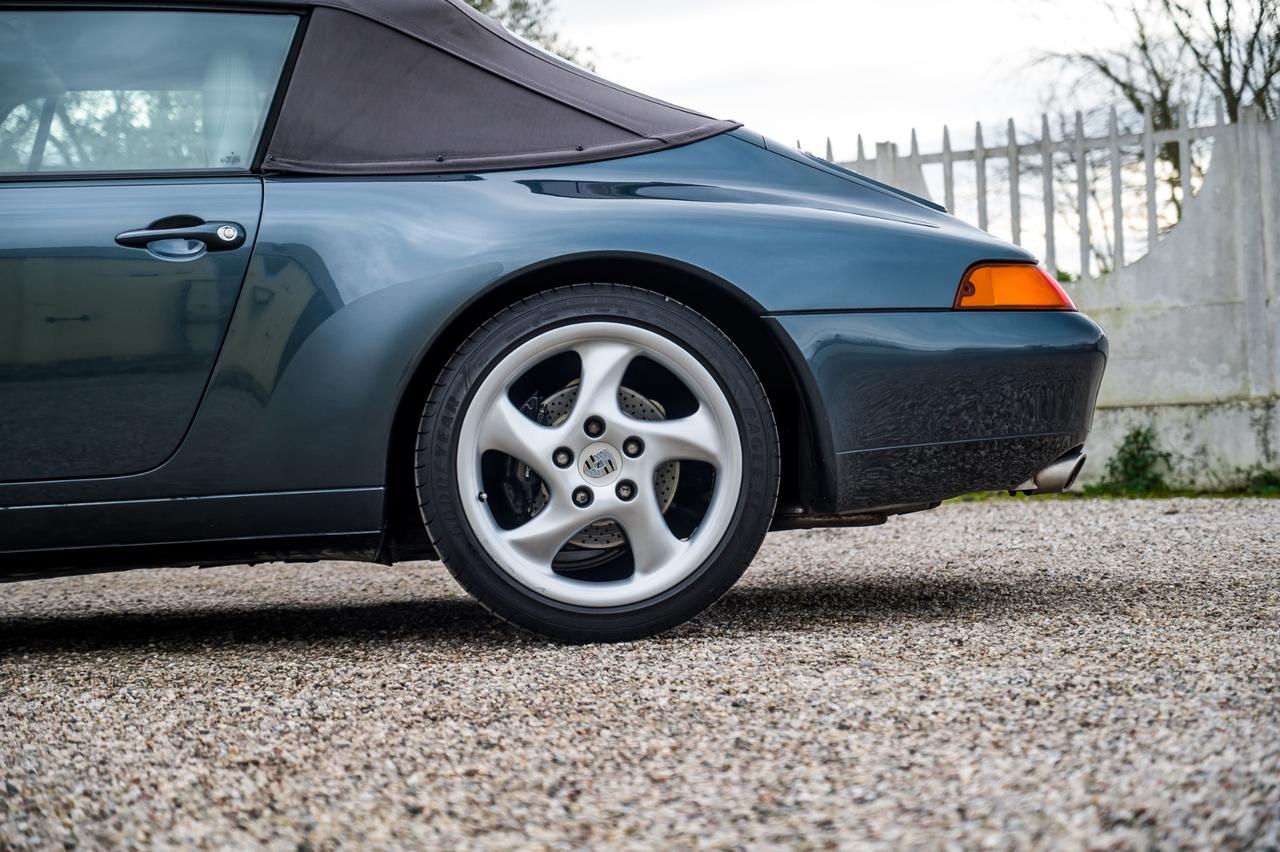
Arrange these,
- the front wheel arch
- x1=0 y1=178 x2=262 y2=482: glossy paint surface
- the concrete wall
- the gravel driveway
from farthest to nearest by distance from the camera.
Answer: the concrete wall, the front wheel arch, x1=0 y1=178 x2=262 y2=482: glossy paint surface, the gravel driveway

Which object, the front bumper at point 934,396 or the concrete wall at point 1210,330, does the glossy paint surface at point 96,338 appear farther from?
the concrete wall at point 1210,330

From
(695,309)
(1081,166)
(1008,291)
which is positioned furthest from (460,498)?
(1081,166)

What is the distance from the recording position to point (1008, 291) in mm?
2596

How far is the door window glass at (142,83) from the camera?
8.30 ft

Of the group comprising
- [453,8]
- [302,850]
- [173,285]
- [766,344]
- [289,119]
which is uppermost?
[453,8]

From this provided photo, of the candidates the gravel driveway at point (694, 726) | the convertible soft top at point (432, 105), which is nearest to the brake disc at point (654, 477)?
the gravel driveway at point (694, 726)

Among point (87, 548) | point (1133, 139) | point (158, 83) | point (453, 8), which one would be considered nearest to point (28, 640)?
point (87, 548)

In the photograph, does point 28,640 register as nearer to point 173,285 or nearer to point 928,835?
point 173,285

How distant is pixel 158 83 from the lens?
258 centimetres

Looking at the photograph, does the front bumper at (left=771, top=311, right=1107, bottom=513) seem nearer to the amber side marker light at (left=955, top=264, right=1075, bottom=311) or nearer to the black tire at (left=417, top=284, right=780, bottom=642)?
the amber side marker light at (left=955, top=264, right=1075, bottom=311)

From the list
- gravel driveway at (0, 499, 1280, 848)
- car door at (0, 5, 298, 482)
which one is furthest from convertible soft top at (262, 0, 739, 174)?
gravel driveway at (0, 499, 1280, 848)

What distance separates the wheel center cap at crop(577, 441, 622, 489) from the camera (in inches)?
96.3

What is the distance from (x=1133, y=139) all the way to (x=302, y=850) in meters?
6.66

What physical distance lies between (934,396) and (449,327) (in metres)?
1.01
